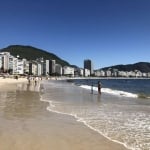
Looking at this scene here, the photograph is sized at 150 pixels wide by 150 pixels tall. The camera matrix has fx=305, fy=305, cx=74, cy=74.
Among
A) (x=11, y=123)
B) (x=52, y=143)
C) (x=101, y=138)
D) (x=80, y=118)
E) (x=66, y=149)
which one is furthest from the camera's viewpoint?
(x=80, y=118)

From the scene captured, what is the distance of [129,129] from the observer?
11.6 metres

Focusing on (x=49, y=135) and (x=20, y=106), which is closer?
(x=49, y=135)

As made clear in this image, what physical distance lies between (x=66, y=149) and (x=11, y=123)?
4.67m

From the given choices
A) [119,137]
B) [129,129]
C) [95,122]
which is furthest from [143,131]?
[95,122]

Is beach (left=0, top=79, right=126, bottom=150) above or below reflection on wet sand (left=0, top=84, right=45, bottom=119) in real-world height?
below

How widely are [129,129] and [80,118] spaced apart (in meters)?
3.45

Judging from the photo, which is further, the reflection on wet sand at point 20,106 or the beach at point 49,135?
the reflection on wet sand at point 20,106

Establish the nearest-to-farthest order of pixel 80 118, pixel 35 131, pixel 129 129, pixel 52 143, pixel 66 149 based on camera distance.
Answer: pixel 66 149 → pixel 52 143 → pixel 35 131 → pixel 129 129 → pixel 80 118

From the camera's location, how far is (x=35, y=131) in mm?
10812

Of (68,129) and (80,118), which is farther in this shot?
(80,118)

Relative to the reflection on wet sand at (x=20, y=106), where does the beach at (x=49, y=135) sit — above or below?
below

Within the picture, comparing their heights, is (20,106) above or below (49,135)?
above

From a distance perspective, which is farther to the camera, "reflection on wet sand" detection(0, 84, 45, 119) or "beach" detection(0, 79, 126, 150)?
"reflection on wet sand" detection(0, 84, 45, 119)

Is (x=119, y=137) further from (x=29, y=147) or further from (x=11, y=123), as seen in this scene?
(x=11, y=123)
